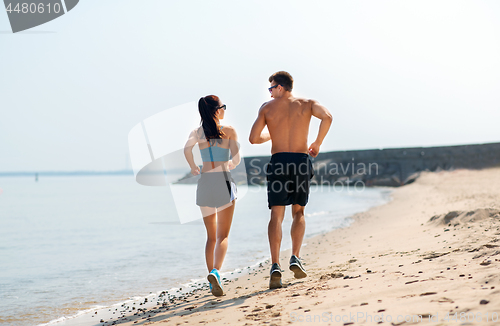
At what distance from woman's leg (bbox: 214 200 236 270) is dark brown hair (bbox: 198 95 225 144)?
772 mm

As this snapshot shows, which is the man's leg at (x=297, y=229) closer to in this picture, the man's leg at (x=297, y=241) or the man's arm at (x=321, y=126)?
the man's leg at (x=297, y=241)

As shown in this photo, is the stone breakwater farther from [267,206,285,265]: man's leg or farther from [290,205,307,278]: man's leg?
[267,206,285,265]: man's leg

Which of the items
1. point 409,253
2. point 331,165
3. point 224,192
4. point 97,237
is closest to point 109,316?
point 224,192

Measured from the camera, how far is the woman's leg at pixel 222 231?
418cm

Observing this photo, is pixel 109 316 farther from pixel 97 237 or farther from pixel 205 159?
pixel 97 237

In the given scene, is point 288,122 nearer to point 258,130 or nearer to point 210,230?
point 258,130

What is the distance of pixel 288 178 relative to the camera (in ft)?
13.5

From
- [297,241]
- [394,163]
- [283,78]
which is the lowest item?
[394,163]

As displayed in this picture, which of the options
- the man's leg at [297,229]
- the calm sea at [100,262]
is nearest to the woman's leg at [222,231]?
the man's leg at [297,229]

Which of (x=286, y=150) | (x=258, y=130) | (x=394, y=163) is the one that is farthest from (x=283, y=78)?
(x=394, y=163)

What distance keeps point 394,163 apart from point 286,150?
123 feet

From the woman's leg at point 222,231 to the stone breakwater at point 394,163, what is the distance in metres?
28.3

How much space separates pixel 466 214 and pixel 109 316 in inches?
221

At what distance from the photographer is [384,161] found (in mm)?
40000
